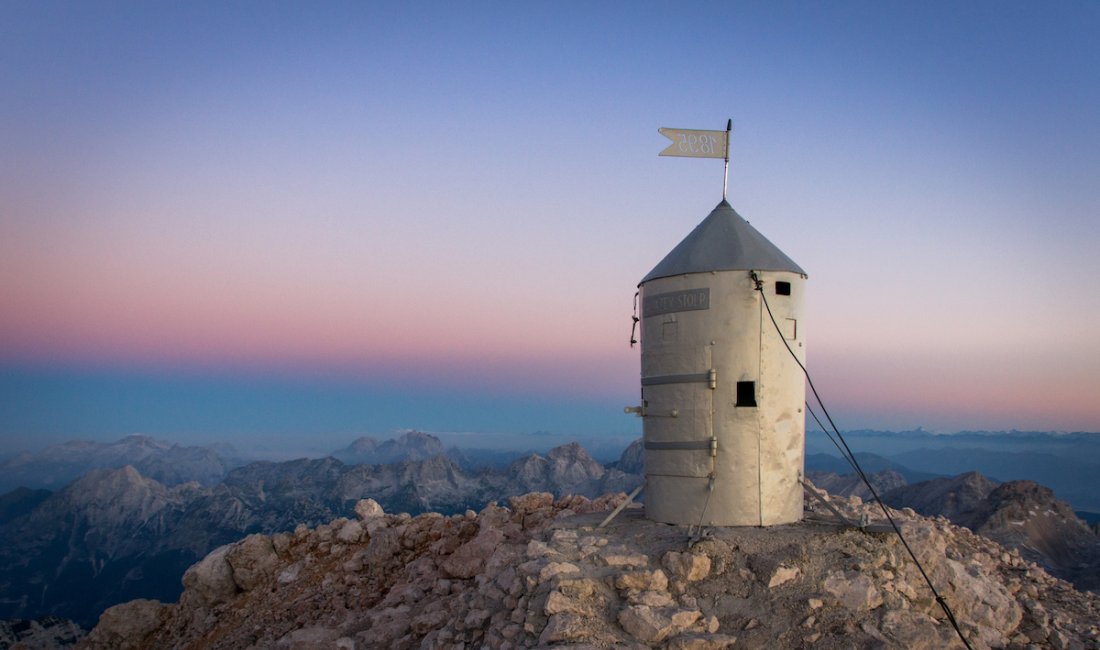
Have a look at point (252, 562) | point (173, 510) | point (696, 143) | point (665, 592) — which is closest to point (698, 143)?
point (696, 143)

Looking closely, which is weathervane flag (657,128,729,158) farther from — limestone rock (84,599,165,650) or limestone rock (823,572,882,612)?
limestone rock (84,599,165,650)

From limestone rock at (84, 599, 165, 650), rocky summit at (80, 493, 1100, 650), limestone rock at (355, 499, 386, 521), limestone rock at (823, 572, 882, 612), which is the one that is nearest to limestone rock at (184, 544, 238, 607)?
limestone rock at (84, 599, 165, 650)

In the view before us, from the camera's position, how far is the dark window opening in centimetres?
1205

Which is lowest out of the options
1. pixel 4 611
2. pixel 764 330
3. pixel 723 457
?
pixel 4 611

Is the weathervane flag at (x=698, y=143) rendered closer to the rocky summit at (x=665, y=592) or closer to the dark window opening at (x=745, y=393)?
the dark window opening at (x=745, y=393)

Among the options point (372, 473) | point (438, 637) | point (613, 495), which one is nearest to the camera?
point (438, 637)

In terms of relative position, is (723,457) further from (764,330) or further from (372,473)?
(372,473)

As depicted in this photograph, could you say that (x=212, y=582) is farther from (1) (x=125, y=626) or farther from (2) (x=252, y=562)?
(1) (x=125, y=626)

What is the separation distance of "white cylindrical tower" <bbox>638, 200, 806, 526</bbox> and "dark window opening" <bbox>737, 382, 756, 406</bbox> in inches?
0.7

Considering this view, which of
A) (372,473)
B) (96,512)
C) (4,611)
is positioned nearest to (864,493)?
(372,473)

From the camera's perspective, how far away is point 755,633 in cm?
951

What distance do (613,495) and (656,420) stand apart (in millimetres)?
4127

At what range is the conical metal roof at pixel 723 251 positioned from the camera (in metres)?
12.3

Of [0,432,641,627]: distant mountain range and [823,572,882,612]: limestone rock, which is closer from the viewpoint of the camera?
[823,572,882,612]: limestone rock
